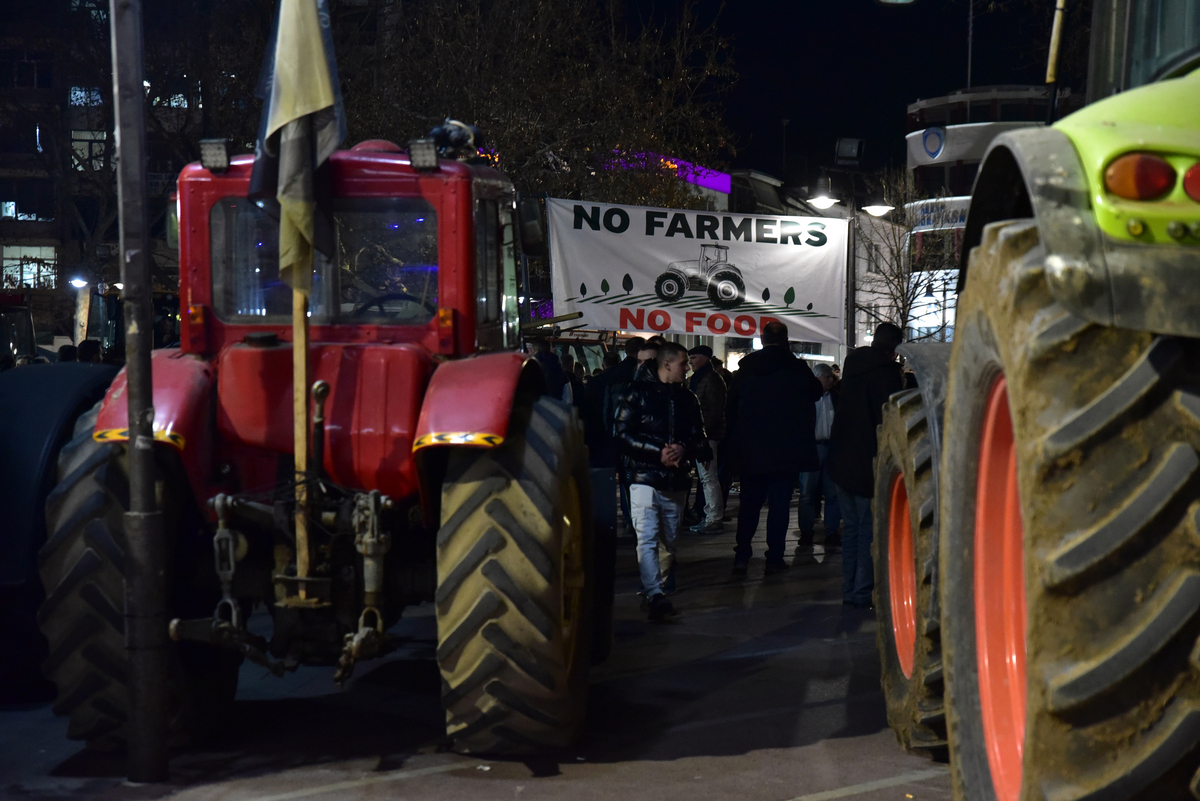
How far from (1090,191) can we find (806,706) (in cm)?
463

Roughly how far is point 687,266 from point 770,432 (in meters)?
1.97

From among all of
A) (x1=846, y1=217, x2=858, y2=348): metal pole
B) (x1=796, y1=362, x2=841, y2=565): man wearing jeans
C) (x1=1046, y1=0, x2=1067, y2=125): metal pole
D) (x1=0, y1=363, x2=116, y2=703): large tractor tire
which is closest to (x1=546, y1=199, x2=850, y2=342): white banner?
(x1=846, y1=217, x2=858, y2=348): metal pole

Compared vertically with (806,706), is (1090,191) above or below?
above

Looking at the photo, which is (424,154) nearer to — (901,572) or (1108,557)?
(901,572)

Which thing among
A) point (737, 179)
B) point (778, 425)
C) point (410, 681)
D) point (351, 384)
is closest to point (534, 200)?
point (351, 384)

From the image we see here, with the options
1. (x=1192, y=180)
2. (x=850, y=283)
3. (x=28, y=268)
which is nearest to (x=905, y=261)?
(x=850, y=283)

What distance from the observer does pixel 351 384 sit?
18.0 ft

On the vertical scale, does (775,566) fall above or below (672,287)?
below

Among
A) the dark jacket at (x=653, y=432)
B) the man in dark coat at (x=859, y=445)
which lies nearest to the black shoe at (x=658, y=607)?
the dark jacket at (x=653, y=432)

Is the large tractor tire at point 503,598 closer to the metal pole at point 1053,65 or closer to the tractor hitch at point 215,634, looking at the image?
the tractor hitch at point 215,634

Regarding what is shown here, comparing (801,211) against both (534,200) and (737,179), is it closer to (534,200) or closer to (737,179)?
(737,179)

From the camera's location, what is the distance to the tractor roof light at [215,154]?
5883 mm

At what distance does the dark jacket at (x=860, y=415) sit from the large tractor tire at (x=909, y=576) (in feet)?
11.0

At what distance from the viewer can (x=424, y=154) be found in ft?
19.2
